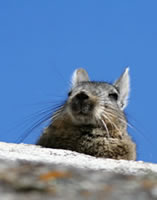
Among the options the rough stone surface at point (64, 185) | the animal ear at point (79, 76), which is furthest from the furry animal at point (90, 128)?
the rough stone surface at point (64, 185)

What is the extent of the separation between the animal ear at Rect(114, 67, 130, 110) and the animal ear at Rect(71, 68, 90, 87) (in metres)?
0.75

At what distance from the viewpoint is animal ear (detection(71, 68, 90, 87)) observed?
1468 centimetres

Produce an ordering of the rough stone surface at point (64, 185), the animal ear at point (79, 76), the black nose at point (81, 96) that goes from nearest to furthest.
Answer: the rough stone surface at point (64, 185) < the black nose at point (81, 96) < the animal ear at point (79, 76)

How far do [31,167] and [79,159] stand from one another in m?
5.36

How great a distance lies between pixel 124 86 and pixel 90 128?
2958mm

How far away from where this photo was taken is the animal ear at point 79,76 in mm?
14677

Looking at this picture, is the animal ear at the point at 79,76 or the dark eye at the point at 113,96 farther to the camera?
the animal ear at the point at 79,76

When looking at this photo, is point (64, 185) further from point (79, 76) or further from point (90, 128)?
point (79, 76)

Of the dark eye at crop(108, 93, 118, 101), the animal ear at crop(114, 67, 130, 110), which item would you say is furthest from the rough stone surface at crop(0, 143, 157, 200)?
the animal ear at crop(114, 67, 130, 110)

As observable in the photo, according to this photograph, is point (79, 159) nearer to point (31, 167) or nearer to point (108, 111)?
point (108, 111)

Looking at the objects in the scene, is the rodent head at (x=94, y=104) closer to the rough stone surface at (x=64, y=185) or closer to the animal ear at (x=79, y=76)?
the animal ear at (x=79, y=76)

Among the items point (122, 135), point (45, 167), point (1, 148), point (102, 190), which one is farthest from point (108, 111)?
point (102, 190)

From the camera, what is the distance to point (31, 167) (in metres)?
4.90

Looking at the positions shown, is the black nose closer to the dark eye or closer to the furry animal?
the furry animal
